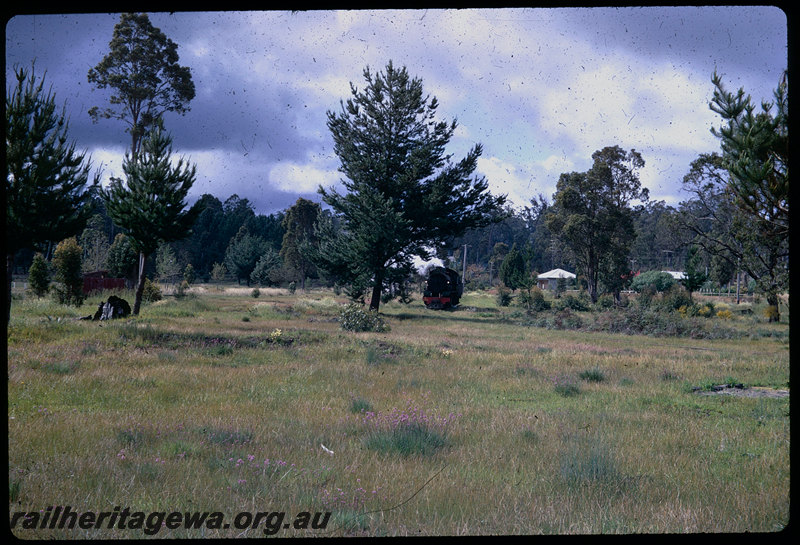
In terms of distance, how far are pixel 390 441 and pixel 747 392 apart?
8867 mm

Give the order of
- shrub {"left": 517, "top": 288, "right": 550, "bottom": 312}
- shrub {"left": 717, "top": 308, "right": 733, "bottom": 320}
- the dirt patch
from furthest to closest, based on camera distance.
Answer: shrub {"left": 517, "top": 288, "right": 550, "bottom": 312}, shrub {"left": 717, "top": 308, "right": 733, "bottom": 320}, the dirt patch

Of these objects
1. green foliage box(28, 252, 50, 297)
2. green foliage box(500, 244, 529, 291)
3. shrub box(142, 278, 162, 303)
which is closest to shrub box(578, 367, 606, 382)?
shrub box(142, 278, 162, 303)

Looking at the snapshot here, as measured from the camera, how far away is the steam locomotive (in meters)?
42.8

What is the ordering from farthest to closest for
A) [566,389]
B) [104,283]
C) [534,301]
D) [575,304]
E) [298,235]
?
[298,235] → [575,304] → [534,301] → [104,283] → [566,389]

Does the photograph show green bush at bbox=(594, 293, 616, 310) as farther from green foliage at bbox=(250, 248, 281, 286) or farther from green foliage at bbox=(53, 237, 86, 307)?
green foliage at bbox=(53, 237, 86, 307)

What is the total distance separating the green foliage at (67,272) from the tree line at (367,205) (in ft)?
9.16

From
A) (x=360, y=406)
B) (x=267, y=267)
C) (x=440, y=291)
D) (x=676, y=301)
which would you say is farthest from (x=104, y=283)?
(x=676, y=301)

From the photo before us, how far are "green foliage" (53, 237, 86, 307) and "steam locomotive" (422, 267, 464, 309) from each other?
26.2m

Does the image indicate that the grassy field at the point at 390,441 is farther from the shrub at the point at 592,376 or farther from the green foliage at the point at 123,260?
the green foliage at the point at 123,260

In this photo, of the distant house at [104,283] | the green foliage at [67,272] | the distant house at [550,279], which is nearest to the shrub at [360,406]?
the green foliage at [67,272]

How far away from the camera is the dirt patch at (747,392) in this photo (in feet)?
32.8

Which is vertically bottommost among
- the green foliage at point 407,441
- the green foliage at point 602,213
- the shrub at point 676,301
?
the green foliage at point 407,441

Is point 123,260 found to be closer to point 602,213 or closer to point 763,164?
point 763,164

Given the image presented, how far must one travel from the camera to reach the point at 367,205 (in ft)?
96.9
